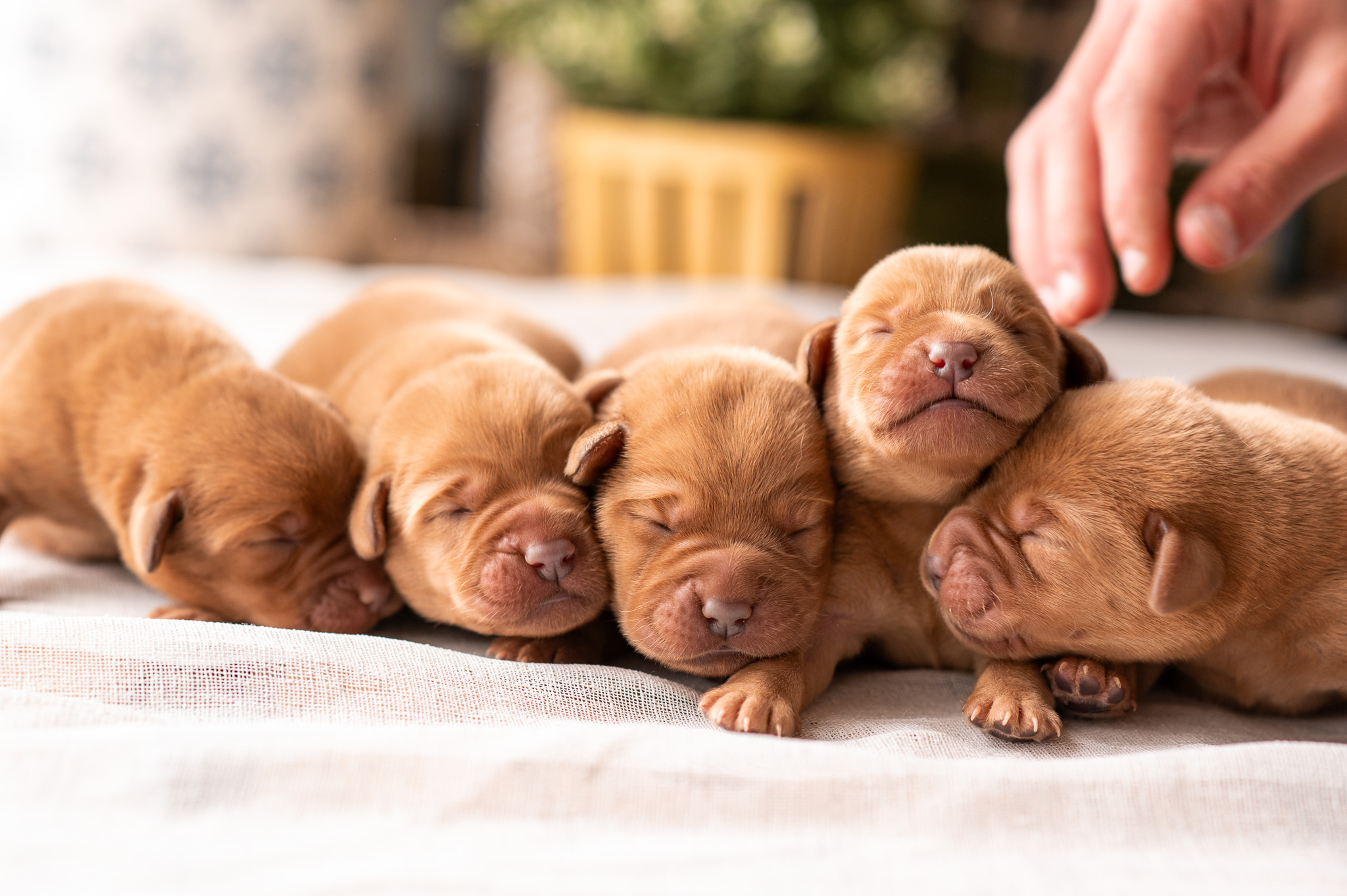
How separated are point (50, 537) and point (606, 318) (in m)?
1.84

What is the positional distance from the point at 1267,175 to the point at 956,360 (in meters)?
0.98

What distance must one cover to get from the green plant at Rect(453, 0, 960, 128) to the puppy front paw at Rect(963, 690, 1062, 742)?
11.4ft

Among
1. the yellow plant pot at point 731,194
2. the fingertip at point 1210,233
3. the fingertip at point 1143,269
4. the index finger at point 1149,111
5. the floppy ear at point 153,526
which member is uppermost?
the index finger at point 1149,111

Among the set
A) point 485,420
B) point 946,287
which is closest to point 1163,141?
point 946,287

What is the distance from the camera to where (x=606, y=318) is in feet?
11.5

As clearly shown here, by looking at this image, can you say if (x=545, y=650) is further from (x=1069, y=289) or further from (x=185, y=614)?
(x=1069, y=289)

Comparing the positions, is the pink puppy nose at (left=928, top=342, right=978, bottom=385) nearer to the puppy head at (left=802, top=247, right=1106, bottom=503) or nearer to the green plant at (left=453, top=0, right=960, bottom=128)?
the puppy head at (left=802, top=247, right=1106, bottom=503)

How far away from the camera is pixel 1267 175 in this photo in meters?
2.05

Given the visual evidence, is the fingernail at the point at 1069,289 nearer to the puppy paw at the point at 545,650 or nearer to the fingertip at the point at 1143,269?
the fingertip at the point at 1143,269

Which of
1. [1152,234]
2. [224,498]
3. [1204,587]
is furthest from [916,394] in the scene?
[224,498]

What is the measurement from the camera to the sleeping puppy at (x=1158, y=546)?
1411mm

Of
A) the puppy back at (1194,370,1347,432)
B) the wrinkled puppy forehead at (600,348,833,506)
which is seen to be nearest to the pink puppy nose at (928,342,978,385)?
the wrinkled puppy forehead at (600,348,833,506)

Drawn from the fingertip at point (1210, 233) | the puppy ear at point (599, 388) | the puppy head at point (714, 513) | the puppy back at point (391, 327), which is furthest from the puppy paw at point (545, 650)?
the fingertip at point (1210, 233)

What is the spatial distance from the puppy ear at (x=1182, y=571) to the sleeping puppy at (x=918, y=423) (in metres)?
0.21
